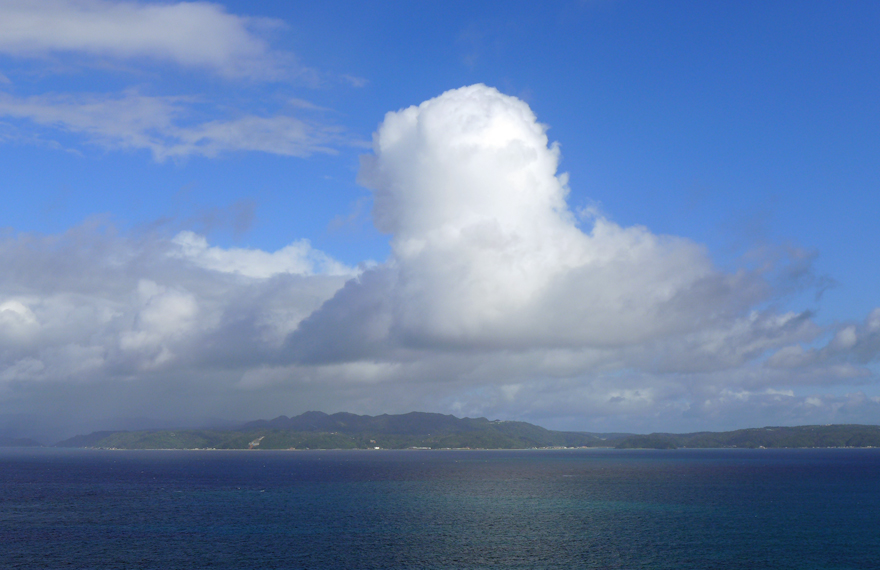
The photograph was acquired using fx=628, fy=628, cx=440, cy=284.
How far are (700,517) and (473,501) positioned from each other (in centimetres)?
6413

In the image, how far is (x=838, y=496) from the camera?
19788 centimetres

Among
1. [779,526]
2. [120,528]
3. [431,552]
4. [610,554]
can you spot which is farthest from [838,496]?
[120,528]

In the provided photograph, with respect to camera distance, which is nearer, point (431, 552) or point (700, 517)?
point (431, 552)

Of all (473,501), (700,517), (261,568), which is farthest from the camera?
(473,501)

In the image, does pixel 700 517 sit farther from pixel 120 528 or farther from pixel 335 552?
pixel 120 528

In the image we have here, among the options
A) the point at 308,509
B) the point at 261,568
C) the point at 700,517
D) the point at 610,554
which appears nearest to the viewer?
the point at 261,568

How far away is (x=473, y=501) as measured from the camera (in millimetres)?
187875

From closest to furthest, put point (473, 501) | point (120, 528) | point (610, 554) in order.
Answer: point (610, 554) < point (120, 528) < point (473, 501)

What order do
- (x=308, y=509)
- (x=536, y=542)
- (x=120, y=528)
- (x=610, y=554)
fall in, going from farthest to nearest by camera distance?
(x=308, y=509), (x=120, y=528), (x=536, y=542), (x=610, y=554)

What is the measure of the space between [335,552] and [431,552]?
17.5 m

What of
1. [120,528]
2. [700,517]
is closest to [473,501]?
[700,517]

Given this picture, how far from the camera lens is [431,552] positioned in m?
115

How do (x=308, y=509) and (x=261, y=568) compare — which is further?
(x=308, y=509)

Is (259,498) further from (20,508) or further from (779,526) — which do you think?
(779,526)
